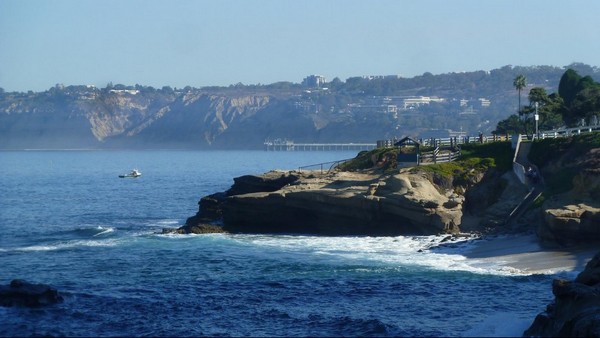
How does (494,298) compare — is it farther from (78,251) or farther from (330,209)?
(78,251)

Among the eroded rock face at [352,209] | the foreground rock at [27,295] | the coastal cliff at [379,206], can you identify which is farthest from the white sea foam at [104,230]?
the foreground rock at [27,295]

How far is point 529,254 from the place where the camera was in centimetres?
3872

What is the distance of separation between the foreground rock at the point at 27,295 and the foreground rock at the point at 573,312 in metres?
15.2

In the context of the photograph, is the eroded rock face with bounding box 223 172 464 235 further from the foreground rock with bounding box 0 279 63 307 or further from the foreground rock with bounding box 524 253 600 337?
the foreground rock with bounding box 524 253 600 337

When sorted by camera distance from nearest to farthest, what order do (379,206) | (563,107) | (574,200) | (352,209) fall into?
(574,200) → (379,206) → (352,209) → (563,107)

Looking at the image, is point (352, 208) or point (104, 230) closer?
point (352, 208)

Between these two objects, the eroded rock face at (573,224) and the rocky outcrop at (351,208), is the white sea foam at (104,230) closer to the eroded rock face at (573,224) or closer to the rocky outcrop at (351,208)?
the rocky outcrop at (351,208)

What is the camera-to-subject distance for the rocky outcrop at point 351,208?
46281mm

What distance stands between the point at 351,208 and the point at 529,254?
11095 mm

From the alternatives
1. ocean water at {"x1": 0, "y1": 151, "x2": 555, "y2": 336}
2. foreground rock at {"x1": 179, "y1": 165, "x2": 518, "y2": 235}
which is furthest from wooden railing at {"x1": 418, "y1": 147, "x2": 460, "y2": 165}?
ocean water at {"x1": 0, "y1": 151, "x2": 555, "y2": 336}

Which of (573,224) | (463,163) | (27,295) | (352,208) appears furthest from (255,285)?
(463,163)

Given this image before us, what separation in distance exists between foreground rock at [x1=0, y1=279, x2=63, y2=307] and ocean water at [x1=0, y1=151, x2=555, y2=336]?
468mm

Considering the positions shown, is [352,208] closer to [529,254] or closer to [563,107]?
[529,254]

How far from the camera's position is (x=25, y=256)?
43.3 meters
